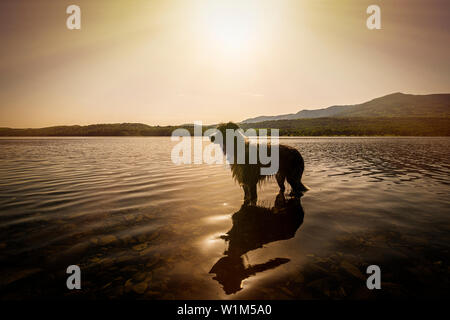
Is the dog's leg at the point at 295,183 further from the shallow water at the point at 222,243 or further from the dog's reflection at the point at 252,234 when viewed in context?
the shallow water at the point at 222,243

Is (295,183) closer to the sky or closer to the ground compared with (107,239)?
closer to the sky

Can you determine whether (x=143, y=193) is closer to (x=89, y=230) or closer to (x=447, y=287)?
(x=89, y=230)

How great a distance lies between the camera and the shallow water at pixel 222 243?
3.34 meters

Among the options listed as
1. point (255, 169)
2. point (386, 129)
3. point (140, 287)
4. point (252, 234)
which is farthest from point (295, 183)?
point (386, 129)

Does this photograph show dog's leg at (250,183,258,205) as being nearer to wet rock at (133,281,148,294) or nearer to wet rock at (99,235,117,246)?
Answer: wet rock at (99,235,117,246)

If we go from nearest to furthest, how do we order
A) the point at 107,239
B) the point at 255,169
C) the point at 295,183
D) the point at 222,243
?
the point at 222,243, the point at 107,239, the point at 255,169, the point at 295,183

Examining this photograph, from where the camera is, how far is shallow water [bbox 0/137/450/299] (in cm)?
334

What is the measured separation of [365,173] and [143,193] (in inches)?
517

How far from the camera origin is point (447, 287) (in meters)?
3.27

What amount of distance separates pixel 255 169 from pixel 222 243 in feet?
11.8

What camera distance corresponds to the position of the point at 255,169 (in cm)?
773

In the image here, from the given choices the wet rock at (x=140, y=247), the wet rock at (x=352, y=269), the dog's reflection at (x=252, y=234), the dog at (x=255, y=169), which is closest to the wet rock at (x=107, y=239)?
the wet rock at (x=140, y=247)

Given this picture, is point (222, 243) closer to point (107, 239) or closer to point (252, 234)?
point (252, 234)

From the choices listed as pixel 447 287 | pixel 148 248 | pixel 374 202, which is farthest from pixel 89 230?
pixel 374 202
